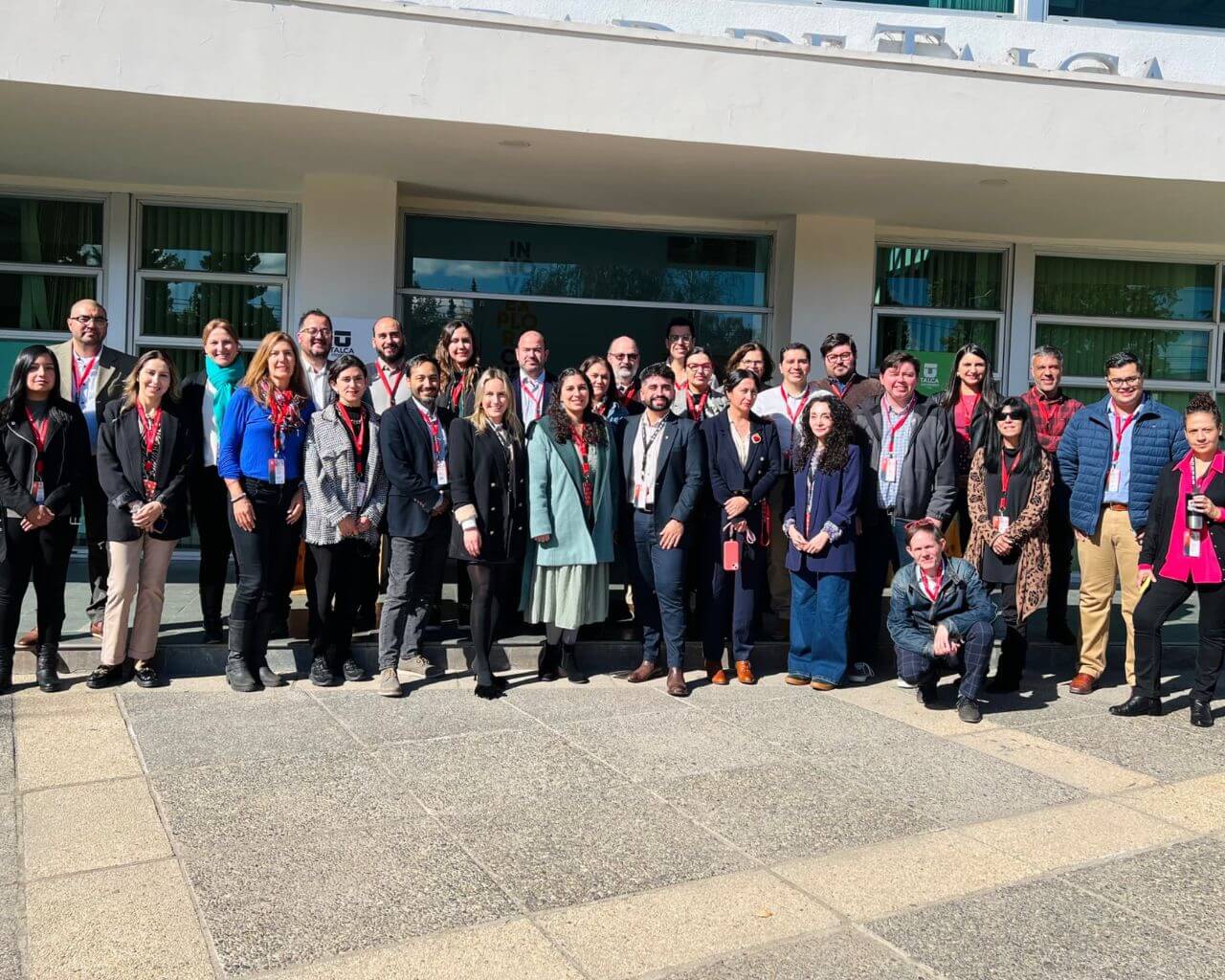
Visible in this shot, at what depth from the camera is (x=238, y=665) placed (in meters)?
6.18

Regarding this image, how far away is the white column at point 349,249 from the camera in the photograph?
30.9 ft

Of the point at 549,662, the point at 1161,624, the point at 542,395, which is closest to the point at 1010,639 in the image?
the point at 1161,624

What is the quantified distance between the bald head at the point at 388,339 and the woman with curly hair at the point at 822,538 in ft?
8.42

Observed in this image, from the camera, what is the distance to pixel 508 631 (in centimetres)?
727

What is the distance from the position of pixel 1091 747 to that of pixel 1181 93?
5720 millimetres

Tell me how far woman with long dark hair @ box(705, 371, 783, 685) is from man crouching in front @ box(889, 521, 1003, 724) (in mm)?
823

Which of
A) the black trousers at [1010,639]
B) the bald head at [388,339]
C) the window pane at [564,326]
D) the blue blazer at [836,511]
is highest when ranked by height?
the window pane at [564,326]

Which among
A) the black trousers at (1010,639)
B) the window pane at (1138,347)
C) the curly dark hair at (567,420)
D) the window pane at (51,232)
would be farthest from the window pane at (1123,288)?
the window pane at (51,232)

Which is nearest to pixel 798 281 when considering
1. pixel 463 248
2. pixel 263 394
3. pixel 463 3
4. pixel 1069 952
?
pixel 463 248

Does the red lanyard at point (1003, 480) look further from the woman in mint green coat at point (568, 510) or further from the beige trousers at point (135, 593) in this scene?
the beige trousers at point (135, 593)

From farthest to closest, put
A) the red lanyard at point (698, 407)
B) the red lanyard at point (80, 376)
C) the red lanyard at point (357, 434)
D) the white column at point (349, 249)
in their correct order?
the white column at point (349, 249), the red lanyard at point (698, 407), the red lanyard at point (80, 376), the red lanyard at point (357, 434)

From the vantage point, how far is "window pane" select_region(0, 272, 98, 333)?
10016 millimetres

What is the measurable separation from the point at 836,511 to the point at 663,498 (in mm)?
998

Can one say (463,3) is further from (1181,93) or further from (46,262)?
(1181,93)
